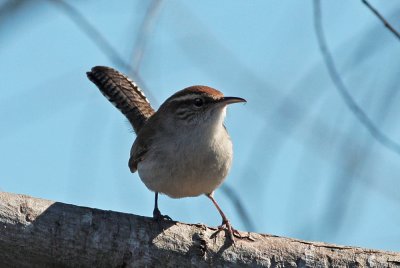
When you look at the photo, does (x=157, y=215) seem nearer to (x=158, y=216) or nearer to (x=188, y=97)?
(x=158, y=216)

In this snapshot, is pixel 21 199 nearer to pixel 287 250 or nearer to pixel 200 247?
pixel 200 247

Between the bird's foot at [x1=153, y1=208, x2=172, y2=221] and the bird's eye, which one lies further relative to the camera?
the bird's eye

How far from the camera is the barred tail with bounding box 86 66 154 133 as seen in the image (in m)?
5.17

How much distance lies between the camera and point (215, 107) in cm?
402

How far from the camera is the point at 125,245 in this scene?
3.17 metres

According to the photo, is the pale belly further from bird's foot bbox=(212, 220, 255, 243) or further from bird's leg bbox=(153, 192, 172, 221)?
bird's foot bbox=(212, 220, 255, 243)

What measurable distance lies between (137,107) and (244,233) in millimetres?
2146

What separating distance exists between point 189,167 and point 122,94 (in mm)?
1698

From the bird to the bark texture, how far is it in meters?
0.18

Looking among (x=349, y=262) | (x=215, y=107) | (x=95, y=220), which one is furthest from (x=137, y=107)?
(x=349, y=262)

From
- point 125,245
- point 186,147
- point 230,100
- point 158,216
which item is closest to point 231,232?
point 158,216

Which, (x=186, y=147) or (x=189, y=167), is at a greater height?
(x=186, y=147)

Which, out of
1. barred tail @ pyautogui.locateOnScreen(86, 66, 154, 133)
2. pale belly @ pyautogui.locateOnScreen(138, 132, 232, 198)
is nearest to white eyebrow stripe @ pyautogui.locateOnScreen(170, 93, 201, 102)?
pale belly @ pyautogui.locateOnScreen(138, 132, 232, 198)

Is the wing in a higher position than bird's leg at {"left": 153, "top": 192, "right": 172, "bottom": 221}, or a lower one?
higher
